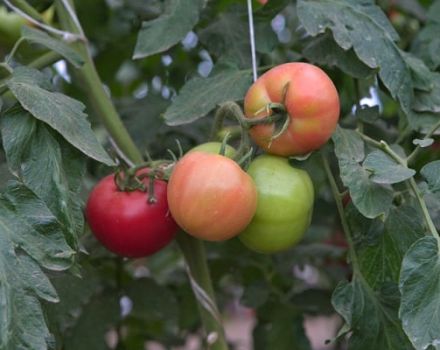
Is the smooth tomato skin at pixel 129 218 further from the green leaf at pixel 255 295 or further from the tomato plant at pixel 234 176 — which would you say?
the green leaf at pixel 255 295

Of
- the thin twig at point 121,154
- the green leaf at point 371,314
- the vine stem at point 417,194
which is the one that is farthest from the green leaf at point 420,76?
the thin twig at point 121,154

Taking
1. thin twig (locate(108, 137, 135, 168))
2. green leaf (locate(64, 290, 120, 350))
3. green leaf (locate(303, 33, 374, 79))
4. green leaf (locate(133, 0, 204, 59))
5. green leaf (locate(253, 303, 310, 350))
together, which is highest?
green leaf (locate(133, 0, 204, 59))

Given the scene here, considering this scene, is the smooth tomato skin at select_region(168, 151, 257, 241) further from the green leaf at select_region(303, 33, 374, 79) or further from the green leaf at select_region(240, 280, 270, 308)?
the green leaf at select_region(240, 280, 270, 308)

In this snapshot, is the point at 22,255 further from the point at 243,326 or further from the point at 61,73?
the point at 243,326

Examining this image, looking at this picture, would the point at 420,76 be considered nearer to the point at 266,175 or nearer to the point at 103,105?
the point at 266,175

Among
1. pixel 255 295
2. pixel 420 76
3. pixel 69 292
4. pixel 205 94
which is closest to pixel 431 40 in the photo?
pixel 420 76

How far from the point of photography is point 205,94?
95 cm

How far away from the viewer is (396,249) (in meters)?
0.87

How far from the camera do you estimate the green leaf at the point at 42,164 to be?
2.61 feet

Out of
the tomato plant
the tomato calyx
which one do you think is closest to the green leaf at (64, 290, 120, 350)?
the tomato plant

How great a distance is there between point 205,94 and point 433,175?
270 millimetres

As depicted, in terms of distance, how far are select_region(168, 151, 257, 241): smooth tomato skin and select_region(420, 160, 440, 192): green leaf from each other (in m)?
0.17

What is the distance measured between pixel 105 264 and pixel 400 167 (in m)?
0.65

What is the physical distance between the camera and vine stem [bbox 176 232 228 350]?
1027mm
